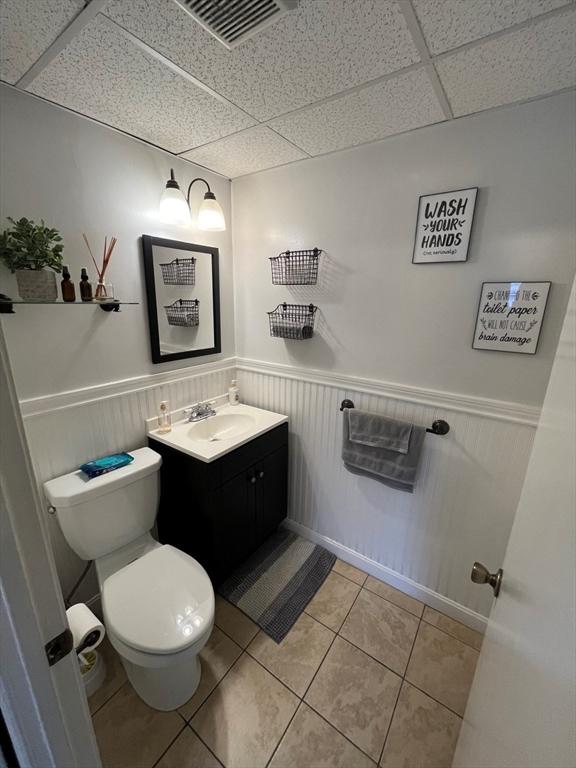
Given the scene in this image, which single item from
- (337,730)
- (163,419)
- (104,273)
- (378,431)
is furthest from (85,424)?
(337,730)

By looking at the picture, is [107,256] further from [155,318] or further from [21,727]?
[21,727]

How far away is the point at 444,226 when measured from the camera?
4.20 ft

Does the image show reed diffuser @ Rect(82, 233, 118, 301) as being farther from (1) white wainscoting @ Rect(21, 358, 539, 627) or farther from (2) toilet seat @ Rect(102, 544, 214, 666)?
(2) toilet seat @ Rect(102, 544, 214, 666)

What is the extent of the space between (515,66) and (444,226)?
1.53ft

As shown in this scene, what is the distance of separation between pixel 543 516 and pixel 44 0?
1.54 metres

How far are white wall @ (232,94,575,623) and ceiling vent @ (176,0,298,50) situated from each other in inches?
30.9

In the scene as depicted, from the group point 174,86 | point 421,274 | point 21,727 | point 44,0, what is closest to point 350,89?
point 174,86

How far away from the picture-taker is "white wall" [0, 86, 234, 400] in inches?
43.5

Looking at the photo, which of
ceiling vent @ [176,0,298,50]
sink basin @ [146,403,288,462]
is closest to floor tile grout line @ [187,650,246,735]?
sink basin @ [146,403,288,462]

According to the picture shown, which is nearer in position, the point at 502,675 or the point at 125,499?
the point at 502,675

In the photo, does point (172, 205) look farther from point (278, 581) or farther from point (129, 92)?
point (278, 581)

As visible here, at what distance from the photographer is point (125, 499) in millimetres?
1370

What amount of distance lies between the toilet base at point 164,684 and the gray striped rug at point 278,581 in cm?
39

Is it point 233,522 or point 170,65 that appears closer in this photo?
point 170,65
